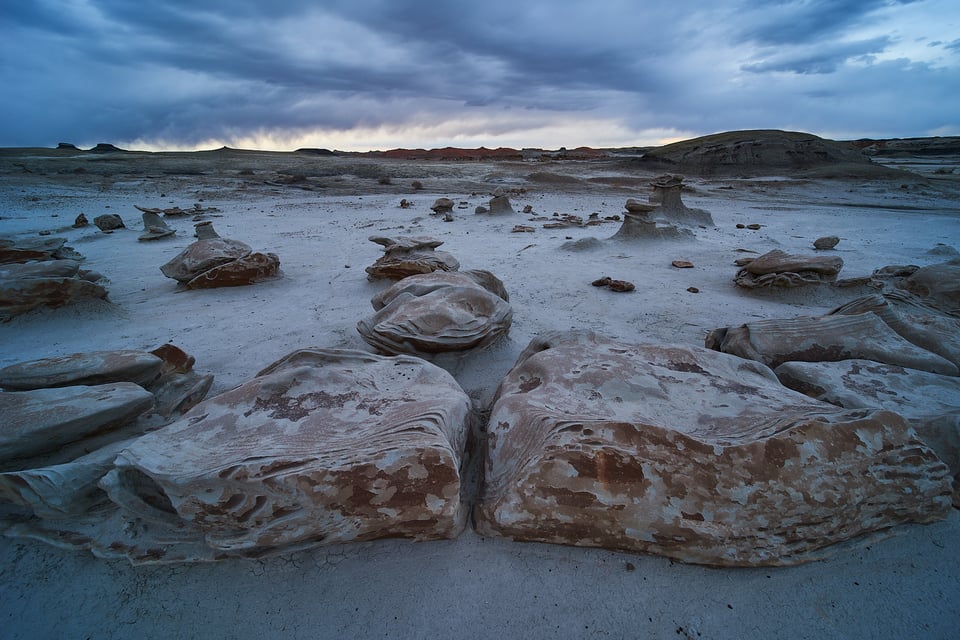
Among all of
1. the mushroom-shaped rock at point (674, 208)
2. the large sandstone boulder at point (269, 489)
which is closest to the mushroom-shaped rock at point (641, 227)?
the mushroom-shaped rock at point (674, 208)

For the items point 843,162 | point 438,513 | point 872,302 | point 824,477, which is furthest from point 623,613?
point 843,162

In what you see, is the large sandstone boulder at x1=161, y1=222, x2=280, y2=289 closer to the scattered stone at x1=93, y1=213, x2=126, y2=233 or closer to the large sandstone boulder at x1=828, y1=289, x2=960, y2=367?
the scattered stone at x1=93, y1=213, x2=126, y2=233

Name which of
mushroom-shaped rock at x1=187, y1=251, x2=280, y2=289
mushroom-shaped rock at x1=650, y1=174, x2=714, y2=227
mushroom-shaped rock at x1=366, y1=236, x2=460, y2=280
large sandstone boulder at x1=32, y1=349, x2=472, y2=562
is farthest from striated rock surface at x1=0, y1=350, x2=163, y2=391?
mushroom-shaped rock at x1=650, y1=174, x2=714, y2=227

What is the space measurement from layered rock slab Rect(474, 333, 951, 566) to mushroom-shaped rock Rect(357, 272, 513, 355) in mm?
1115

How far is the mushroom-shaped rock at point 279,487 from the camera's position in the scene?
1354mm

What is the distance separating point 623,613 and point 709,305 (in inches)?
129

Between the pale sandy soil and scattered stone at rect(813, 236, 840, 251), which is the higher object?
scattered stone at rect(813, 236, 840, 251)

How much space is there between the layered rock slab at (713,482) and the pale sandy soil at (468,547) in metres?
0.09

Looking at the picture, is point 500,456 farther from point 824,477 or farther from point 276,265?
point 276,265

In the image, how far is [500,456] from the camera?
162cm

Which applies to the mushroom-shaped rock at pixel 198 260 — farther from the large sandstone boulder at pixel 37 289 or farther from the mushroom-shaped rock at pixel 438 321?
the mushroom-shaped rock at pixel 438 321

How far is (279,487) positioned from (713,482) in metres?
1.44

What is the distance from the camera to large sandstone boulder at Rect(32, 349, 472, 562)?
135 centimetres

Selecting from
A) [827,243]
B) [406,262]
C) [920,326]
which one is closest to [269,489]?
[406,262]
